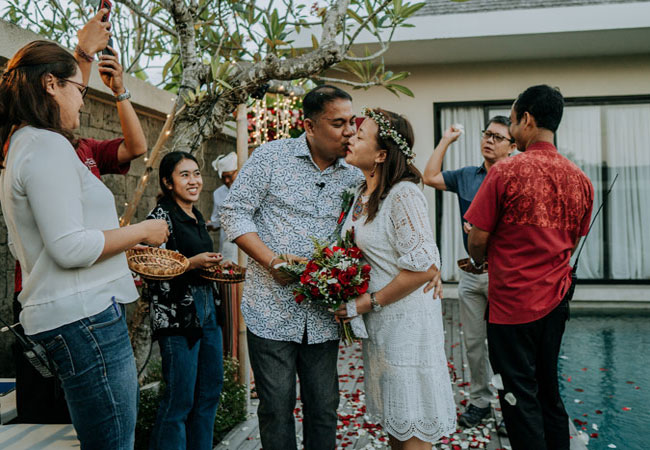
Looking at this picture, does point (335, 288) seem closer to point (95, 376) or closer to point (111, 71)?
point (95, 376)

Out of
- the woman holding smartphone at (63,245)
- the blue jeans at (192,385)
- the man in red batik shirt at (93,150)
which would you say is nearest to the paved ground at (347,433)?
the man in red batik shirt at (93,150)

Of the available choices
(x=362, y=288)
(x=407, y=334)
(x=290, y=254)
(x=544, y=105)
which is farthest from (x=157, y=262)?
(x=544, y=105)

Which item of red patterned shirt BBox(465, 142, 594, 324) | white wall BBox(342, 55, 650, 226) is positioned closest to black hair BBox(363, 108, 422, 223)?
red patterned shirt BBox(465, 142, 594, 324)

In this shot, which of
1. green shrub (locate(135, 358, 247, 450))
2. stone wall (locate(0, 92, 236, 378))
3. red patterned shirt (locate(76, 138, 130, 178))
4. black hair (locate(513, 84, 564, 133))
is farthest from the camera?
stone wall (locate(0, 92, 236, 378))

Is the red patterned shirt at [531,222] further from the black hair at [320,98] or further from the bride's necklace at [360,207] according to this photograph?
the black hair at [320,98]

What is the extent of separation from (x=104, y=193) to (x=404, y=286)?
4.29ft

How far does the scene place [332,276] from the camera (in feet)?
7.32

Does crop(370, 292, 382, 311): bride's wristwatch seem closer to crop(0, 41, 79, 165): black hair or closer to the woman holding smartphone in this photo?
the woman holding smartphone

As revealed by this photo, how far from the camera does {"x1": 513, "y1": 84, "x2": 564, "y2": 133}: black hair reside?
2.79 meters

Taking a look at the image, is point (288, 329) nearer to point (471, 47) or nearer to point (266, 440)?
point (266, 440)

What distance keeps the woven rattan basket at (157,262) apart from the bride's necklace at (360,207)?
89cm

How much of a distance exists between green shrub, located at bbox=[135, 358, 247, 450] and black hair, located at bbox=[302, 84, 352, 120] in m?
2.23

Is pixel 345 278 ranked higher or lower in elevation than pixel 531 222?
lower

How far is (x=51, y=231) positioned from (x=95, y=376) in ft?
1.65
